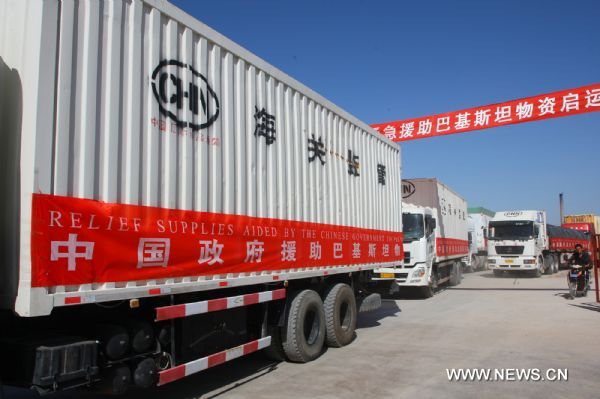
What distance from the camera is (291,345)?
6578mm

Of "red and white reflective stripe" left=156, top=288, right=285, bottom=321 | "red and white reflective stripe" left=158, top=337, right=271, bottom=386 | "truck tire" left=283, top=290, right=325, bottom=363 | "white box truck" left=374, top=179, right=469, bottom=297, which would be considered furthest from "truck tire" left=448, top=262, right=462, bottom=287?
"red and white reflective stripe" left=158, top=337, right=271, bottom=386

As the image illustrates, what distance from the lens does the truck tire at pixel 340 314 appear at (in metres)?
7.64

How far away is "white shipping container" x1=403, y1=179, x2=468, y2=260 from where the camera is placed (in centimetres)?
1666

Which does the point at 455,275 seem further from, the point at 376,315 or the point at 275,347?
the point at 275,347

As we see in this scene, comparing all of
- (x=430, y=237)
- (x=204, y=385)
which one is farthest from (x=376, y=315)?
(x=204, y=385)

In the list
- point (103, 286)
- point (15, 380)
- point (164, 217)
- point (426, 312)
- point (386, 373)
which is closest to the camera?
point (15, 380)

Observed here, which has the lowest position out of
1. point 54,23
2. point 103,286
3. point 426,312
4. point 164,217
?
point 426,312

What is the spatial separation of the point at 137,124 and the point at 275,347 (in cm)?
367

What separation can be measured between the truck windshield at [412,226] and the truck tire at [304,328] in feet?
24.4

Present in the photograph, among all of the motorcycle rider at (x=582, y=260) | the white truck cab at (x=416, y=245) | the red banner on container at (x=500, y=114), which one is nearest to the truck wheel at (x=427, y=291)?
the white truck cab at (x=416, y=245)

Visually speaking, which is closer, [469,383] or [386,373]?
[469,383]

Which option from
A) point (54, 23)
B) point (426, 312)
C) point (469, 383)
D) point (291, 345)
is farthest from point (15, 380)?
point (426, 312)

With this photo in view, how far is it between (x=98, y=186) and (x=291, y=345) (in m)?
3.60

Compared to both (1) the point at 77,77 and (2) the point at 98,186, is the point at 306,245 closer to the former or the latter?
(2) the point at 98,186
